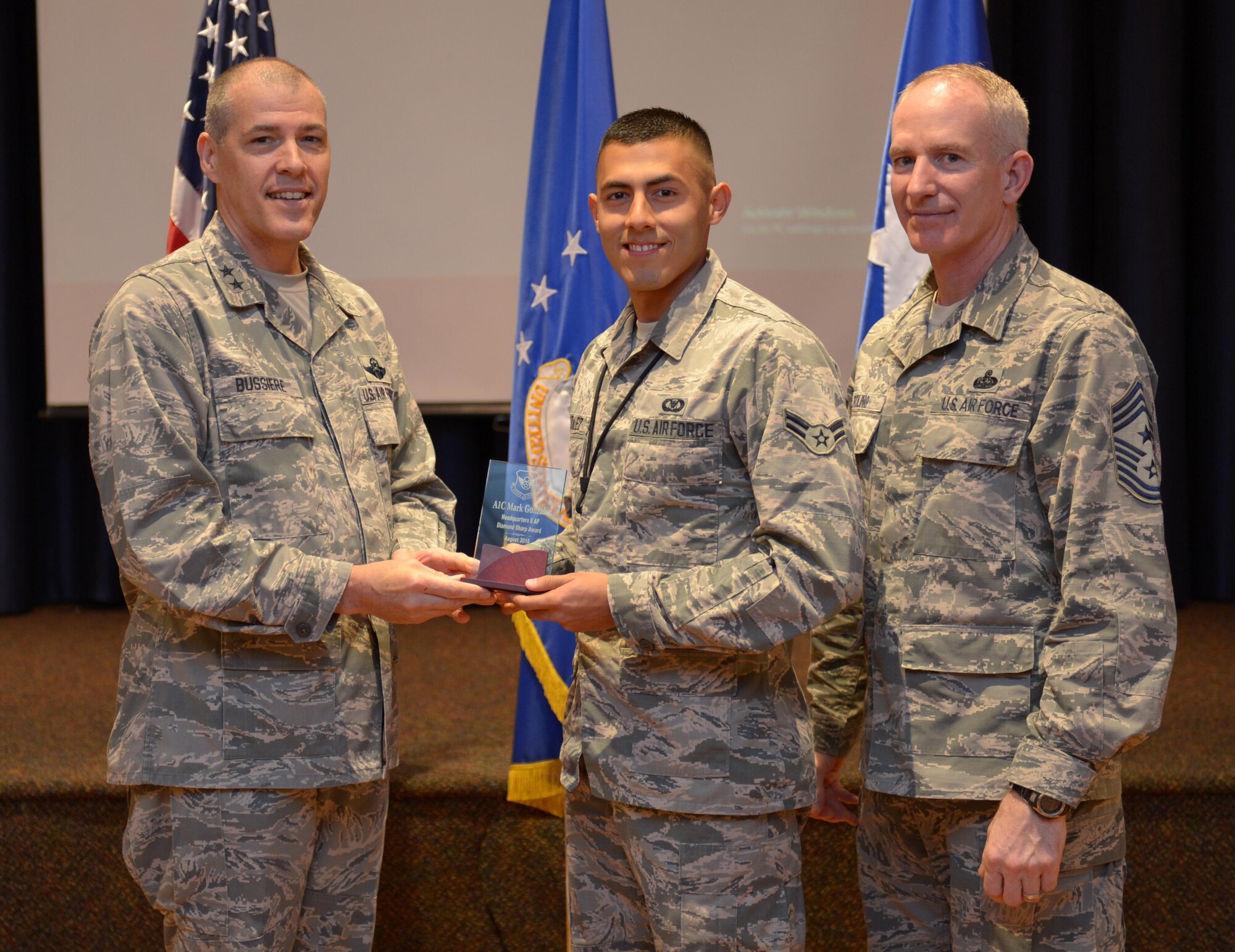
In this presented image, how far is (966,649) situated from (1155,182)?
3716 millimetres

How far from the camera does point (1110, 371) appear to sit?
1.62 m

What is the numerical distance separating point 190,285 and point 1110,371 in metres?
1.44

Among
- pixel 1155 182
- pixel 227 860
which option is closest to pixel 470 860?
pixel 227 860

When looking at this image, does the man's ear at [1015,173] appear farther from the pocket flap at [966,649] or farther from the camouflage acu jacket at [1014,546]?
the pocket flap at [966,649]

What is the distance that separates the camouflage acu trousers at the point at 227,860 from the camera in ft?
5.94

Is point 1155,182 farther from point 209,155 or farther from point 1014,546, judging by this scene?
point 209,155

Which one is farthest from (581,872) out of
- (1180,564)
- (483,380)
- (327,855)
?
(1180,564)

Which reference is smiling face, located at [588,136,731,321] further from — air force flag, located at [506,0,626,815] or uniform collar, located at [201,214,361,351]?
air force flag, located at [506,0,626,815]

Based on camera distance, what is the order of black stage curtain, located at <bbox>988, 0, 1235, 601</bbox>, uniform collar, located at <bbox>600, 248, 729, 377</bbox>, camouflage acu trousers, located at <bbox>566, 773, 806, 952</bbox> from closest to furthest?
1. camouflage acu trousers, located at <bbox>566, 773, 806, 952</bbox>
2. uniform collar, located at <bbox>600, 248, 729, 377</bbox>
3. black stage curtain, located at <bbox>988, 0, 1235, 601</bbox>

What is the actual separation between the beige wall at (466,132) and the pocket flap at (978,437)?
108 inches

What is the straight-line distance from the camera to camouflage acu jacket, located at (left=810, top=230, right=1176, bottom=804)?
1.59 metres

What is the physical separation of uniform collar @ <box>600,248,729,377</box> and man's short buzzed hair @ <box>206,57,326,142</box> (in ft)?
2.22

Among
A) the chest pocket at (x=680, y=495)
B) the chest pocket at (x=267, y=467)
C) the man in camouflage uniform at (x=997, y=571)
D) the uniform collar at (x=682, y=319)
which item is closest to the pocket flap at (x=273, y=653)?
the chest pocket at (x=267, y=467)

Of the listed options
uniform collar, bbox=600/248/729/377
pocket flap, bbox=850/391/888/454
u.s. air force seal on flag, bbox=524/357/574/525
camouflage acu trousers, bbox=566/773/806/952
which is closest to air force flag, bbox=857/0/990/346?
u.s. air force seal on flag, bbox=524/357/574/525
